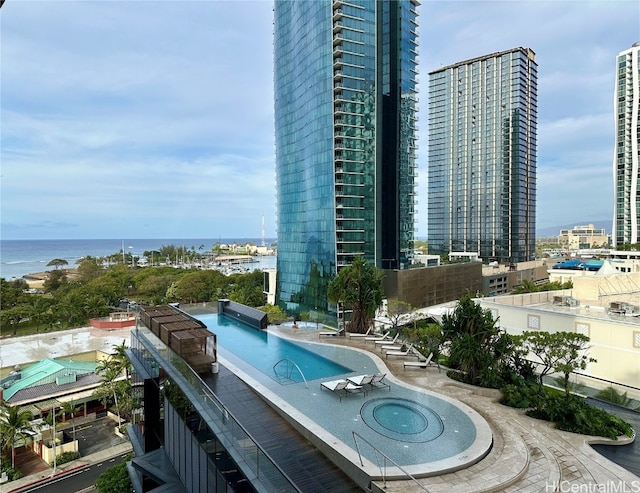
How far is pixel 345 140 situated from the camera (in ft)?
149

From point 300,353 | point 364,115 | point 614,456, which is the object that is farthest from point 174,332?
point 364,115

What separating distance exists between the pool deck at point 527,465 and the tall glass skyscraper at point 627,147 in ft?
294

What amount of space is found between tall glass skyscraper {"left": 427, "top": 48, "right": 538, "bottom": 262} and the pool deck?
257 ft

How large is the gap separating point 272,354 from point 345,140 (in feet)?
104

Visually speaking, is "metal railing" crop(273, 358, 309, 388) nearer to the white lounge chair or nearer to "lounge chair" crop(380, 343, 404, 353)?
"lounge chair" crop(380, 343, 404, 353)

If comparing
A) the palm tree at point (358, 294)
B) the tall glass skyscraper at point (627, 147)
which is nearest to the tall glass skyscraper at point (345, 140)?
the palm tree at point (358, 294)

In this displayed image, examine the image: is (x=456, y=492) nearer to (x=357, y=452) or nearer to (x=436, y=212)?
(x=357, y=452)

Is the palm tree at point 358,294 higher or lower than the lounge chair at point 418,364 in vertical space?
higher

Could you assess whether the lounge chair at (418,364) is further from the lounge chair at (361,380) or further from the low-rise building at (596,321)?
the low-rise building at (596,321)

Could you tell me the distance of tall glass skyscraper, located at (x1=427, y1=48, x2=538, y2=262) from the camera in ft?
277

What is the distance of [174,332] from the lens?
48.9 feet

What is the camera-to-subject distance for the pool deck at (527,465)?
911cm

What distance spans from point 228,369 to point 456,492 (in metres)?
9.59

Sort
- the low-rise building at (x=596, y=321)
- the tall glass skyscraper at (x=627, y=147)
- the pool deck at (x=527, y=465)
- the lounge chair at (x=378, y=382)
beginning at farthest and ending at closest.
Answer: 1. the tall glass skyscraper at (x=627, y=147)
2. the low-rise building at (x=596, y=321)
3. the lounge chair at (x=378, y=382)
4. the pool deck at (x=527, y=465)
